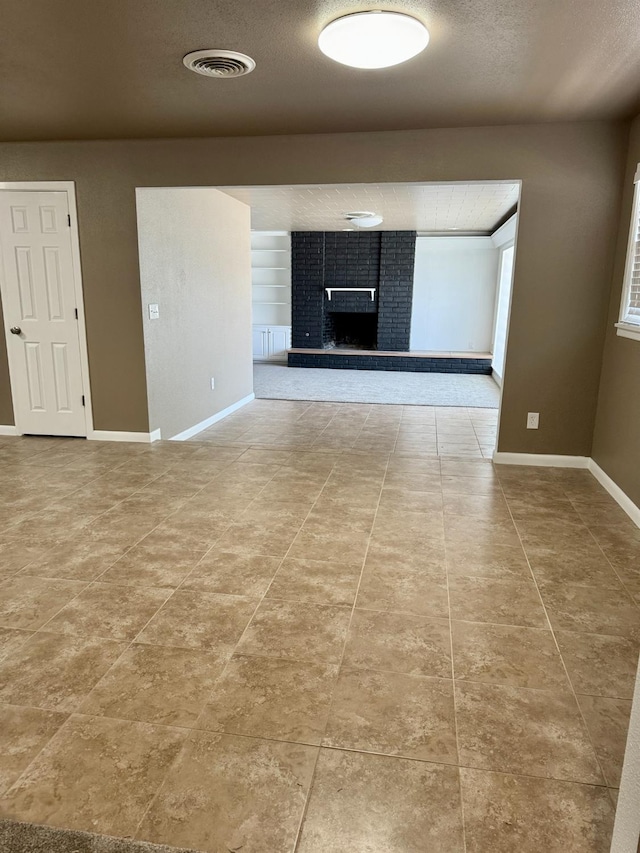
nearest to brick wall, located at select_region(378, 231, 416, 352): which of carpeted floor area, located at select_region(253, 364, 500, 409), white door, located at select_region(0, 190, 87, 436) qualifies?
carpeted floor area, located at select_region(253, 364, 500, 409)

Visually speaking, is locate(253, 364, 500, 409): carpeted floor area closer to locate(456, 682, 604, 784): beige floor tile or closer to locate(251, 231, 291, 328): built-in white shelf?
locate(251, 231, 291, 328): built-in white shelf

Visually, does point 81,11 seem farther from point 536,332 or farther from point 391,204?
point 391,204

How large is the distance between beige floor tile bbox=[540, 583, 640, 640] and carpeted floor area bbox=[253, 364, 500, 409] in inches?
177

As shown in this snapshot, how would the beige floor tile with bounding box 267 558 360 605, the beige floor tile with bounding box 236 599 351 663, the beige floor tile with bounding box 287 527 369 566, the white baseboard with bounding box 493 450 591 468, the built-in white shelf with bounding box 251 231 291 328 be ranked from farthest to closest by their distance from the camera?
1. the built-in white shelf with bounding box 251 231 291 328
2. the white baseboard with bounding box 493 450 591 468
3. the beige floor tile with bounding box 287 527 369 566
4. the beige floor tile with bounding box 267 558 360 605
5. the beige floor tile with bounding box 236 599 351 663

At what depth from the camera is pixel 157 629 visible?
82.3 inches

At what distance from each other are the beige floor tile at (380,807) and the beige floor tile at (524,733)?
14 cm

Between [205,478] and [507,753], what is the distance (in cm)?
268

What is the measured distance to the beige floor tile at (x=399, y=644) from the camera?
1.90 metres

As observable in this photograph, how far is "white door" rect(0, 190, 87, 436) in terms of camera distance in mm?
4379

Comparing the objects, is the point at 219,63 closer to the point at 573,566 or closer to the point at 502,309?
the point at 573,566

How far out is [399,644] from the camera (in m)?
2.02

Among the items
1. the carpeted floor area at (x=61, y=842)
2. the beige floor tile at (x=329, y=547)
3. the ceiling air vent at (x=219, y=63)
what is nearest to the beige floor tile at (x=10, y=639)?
the carpeted floor area at (x=61, y=842)

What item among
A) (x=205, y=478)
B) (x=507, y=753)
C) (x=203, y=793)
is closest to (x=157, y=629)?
(x=203, y=793)

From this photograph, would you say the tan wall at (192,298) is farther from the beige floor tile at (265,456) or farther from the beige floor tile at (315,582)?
the beige floor tile at (315,582)
